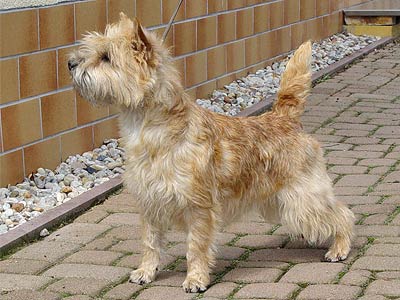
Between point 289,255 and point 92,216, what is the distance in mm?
1479

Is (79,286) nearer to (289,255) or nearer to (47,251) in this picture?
(47,251)

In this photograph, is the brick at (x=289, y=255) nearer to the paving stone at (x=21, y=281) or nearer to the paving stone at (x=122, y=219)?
the paving stone at (x=122, y=219)

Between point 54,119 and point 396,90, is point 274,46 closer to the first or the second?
point 396,90

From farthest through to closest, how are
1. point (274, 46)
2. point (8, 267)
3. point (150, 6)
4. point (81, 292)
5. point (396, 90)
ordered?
point (274, 46), point (396, 90), point (150, 6), point (8, 267), point (81, 292)

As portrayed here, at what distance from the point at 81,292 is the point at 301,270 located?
1.18 metres

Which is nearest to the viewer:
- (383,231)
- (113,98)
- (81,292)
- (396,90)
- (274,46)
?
(113,98)

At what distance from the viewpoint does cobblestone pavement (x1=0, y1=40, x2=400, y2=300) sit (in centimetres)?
483

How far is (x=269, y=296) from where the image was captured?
15.5 feet

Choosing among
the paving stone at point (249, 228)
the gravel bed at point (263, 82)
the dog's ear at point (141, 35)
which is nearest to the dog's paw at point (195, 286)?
the paving stone at point (249, 228)

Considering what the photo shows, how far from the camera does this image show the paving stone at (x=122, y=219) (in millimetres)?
6086

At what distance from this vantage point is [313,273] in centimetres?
504

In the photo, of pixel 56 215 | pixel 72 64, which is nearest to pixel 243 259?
pixel 56 215

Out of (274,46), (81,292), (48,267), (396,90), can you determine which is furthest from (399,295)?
(274,46)

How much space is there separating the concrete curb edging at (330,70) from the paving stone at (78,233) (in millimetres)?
2952
